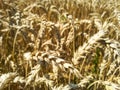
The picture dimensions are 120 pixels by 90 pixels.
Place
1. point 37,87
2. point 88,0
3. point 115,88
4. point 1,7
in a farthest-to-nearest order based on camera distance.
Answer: point 88,0
point 1,7
point 37,87
point 115,88

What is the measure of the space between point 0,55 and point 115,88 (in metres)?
1.05

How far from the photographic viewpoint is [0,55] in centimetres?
218

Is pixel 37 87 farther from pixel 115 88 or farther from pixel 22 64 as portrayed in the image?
pixel 115 88

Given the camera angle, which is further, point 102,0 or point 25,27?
point 102,0

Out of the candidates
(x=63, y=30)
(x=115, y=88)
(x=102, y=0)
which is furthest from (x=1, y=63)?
(x=102, y=0)

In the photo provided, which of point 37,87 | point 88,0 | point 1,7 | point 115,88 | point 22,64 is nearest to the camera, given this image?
point 115,88

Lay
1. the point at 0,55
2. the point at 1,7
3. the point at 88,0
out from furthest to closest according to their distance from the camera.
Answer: the point at 88,0 < the point at 1,7 < the point at 0,55

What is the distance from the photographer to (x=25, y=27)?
1903mm

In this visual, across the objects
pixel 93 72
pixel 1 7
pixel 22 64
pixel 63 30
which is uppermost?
pixel 1 7

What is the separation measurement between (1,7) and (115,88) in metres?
2.07

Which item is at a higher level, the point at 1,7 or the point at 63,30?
the point at 1,7

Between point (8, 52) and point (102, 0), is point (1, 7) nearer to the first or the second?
point (8, 52)

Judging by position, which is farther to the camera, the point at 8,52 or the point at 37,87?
the point at 8,52

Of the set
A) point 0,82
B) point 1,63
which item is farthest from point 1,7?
point 0,82
